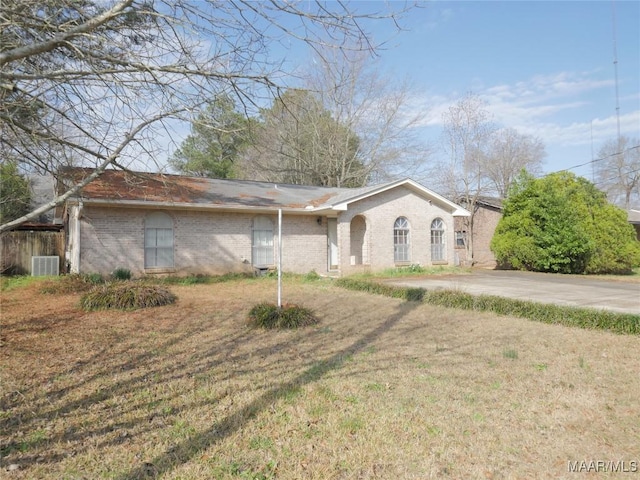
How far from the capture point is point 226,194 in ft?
56.5

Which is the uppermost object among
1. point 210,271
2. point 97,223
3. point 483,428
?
point 97,223

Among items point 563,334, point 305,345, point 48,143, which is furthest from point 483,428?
point 48,143

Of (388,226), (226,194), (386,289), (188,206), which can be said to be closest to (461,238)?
(388,226)

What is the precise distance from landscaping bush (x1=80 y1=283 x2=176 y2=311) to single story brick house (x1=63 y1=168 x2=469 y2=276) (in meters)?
3.41

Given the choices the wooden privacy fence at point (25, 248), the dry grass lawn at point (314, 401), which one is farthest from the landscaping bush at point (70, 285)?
the wooden privacy fence at point (25, 248)

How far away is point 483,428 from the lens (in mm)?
3602

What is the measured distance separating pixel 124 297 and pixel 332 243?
10957 millimetres

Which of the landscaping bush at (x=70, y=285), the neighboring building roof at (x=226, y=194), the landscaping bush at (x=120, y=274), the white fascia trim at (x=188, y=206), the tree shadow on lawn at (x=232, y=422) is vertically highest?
the neighboring building roof at (x=226, y=194)

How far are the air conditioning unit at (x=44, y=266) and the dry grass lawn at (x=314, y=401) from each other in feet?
30.8

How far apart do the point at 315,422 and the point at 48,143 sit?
487 centimetres

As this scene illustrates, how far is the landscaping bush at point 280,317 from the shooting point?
24.7ft

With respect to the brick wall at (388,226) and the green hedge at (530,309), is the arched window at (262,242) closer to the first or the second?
the brick wall at (388,226)

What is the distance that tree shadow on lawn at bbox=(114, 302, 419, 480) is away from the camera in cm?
297

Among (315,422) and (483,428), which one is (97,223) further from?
(483,428)
